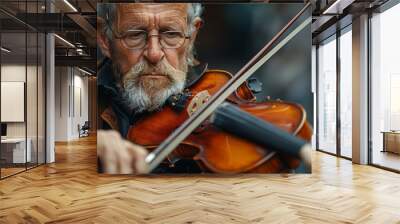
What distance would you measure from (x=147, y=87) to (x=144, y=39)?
30.1 inches

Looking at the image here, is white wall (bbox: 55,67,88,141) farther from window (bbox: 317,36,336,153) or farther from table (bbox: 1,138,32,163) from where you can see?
window (bbox: 317,36,336,153)

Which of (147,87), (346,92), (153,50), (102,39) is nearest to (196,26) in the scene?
(153,50)

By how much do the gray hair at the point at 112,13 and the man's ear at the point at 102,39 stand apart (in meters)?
0.05

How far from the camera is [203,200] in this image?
14.1ft

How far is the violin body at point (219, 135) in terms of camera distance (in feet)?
19.0

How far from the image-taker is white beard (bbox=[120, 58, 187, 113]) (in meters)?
5.94

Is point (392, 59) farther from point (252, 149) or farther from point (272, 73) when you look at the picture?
point (252, 149)

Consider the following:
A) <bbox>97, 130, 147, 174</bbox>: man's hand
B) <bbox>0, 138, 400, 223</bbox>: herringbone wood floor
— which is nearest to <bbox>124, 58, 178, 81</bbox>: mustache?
<bbox>97, 130, 147, 174</bbox>: man's hand

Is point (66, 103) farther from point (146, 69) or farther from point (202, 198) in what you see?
point (202, 198)

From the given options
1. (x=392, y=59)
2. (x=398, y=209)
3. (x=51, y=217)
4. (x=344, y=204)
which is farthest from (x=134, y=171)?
(x=392, y=59)

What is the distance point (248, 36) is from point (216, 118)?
4.71ft

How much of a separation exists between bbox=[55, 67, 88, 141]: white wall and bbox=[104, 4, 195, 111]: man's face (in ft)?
30.0

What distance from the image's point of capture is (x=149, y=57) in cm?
598

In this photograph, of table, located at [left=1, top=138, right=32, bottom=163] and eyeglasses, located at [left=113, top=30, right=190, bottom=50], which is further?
table, located at [left=1, top=138, right=32, bottom=163]
